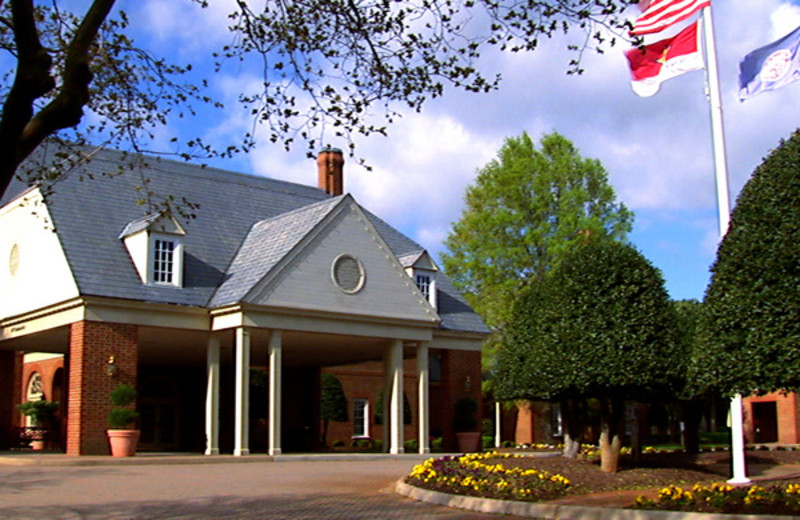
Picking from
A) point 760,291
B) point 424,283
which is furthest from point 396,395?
point 760,291

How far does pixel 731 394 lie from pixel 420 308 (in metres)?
16.0

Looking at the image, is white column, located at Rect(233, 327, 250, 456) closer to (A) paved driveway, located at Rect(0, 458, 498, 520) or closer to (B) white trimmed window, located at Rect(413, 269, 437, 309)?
(A) paved driveway, located at Rect(0, 458, 498, 520)

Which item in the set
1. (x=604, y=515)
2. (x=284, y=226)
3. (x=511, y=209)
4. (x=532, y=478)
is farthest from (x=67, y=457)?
(x=511, y=209)

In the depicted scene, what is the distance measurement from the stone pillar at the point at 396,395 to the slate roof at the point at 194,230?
9.97 feet

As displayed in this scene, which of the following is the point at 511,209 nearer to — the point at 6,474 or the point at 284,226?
the point at 284,226

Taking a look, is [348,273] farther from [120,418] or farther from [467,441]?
[120,418]

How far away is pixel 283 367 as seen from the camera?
37125 millimetres

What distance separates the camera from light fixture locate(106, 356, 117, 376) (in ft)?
79.8

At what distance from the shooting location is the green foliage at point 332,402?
40.1 m

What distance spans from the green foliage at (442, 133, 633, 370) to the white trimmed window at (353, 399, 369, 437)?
719cm

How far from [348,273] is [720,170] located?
488 inches

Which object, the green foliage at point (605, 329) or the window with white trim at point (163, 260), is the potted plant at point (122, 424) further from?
the green foliage at point (605, 329)

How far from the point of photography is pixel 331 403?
4025 cm

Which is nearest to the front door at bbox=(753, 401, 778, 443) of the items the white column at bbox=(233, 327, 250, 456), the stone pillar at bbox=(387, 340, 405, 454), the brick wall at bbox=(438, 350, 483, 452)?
the brick wall at bbox=(438, 350, 483, 452)
